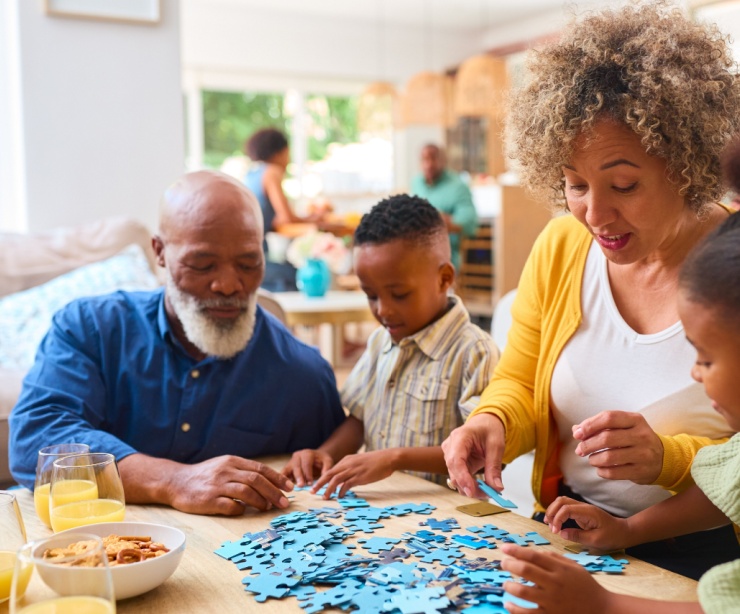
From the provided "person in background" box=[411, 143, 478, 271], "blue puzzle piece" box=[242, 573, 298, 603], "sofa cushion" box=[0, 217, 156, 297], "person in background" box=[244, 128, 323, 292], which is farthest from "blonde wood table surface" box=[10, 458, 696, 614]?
"person in background" box=[411, 143, 478, 271]

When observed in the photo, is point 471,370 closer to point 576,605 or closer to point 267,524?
point 267,524

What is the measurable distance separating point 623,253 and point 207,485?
2.70ft

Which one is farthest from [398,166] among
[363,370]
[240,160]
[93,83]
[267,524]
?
[267,524]

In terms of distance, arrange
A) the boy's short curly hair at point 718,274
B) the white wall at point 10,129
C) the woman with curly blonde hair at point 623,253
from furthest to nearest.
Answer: the white wall at point 10,129, the woman with curly blonde hair at point 623,253, the boy's short curly hair at point 718,274

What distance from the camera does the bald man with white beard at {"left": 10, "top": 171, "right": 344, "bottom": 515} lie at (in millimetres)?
1812

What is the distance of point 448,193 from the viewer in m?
6.95

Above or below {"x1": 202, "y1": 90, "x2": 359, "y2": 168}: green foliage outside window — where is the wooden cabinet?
below

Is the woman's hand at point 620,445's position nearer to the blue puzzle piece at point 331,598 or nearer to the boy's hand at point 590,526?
the boy's hand at point 590,526

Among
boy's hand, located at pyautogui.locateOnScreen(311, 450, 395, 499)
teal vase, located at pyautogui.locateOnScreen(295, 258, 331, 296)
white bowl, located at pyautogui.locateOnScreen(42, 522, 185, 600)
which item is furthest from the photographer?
teal vase, located at pyautogui.locateOnScreen(295, 258, 331, 296)

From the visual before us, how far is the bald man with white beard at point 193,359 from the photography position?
1812mm

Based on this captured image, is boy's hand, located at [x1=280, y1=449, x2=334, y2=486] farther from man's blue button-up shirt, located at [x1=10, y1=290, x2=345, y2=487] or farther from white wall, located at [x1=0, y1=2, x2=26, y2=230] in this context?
white wall, located at [x1=0, y1=2, x2=26, y2=230]

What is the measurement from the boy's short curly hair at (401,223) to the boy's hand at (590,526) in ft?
2.84

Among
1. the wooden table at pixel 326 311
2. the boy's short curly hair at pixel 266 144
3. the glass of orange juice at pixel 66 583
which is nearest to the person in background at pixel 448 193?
the boy's short curly hair at pixel 266 144

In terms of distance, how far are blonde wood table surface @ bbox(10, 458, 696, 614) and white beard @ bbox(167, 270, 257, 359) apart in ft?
1.42
